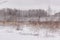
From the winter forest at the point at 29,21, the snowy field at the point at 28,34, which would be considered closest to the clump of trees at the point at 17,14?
the winter forest at the point at 29,21

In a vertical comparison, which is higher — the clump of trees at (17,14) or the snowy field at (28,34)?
the clump of trees at (17,14)

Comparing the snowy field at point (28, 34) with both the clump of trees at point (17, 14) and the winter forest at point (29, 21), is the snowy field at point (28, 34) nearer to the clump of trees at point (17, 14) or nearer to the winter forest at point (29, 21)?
the winter forest at point (29, 21)

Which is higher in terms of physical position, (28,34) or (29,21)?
(29,21)

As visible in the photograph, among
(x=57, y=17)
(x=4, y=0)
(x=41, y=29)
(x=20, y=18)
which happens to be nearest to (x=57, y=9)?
(x=57, y=17)

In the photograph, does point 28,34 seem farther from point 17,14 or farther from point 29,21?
point 17,14

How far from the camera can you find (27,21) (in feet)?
4.44

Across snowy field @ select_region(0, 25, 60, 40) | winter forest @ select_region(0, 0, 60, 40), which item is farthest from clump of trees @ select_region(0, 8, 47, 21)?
snowy field @ select_region(0, 25, 60, 40)

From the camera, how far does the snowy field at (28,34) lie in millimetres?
1322

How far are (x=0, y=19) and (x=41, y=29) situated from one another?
0.46 meters

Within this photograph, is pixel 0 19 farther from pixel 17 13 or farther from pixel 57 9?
pixel 57 9

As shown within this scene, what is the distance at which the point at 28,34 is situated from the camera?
1.34 m

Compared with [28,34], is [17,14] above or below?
above

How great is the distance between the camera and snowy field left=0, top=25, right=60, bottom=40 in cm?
132

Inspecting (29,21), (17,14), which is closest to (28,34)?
(29,21)
